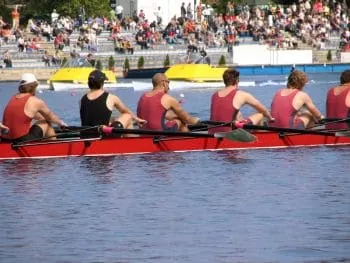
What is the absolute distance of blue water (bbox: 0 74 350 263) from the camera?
54.5 ft

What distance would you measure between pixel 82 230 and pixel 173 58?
49536 mm

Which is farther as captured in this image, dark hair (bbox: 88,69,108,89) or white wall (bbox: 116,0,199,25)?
white wall (bbox: 116,0,199,25)

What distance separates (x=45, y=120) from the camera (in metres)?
23.2

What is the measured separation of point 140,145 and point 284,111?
250 centimetres

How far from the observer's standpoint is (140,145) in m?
23.8

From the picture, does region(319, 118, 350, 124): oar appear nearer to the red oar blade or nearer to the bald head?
the red oar blade

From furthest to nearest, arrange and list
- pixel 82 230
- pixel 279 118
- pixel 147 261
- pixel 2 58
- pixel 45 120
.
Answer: pixel 2 58
pixel 279 118
pixel 45 120
pixel 82 230
pixel 147 261

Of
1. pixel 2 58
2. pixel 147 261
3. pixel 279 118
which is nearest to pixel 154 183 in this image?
pixel 279 118

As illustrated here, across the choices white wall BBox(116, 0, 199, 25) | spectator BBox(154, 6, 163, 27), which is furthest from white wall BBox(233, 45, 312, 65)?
white wall BBox(116, 0, 199, 25)

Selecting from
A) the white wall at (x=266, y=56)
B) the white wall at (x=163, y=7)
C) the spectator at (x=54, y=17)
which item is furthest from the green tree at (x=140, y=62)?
the white wall at (x=163, y=7)

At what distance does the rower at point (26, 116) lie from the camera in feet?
75.0

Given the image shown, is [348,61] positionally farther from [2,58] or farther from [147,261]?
[147,261]

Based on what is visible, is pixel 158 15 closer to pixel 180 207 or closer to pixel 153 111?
pixel 153 111

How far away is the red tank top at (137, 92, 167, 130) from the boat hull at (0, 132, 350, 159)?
12.7 inches
